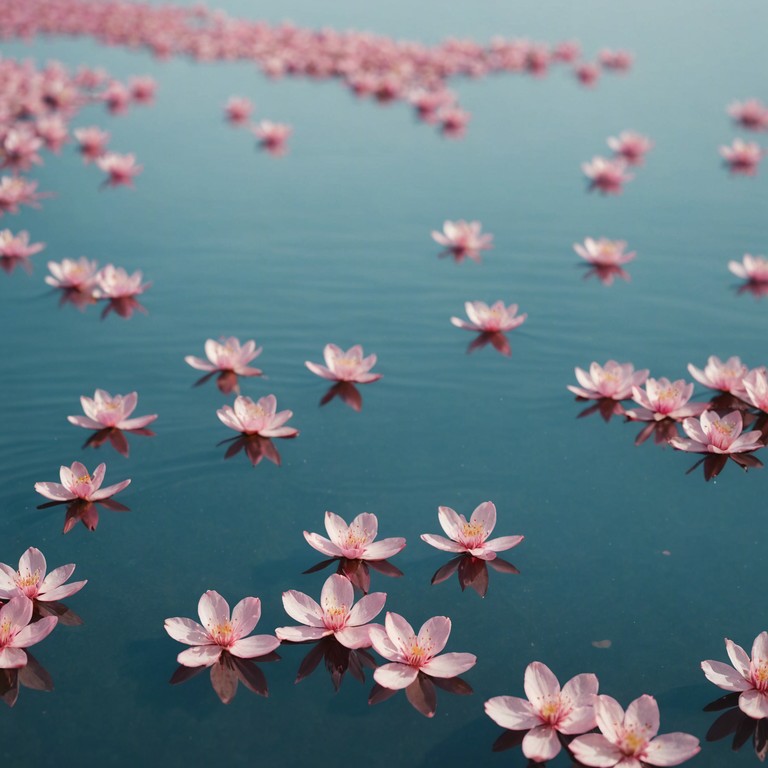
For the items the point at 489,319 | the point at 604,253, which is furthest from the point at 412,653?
the point at 604,253

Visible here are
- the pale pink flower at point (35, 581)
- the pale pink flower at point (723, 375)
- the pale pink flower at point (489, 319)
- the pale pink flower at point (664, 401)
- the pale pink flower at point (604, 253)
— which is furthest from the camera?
the pale pink flower at point (604, 253)

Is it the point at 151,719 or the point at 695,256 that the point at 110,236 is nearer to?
the point at 695,256

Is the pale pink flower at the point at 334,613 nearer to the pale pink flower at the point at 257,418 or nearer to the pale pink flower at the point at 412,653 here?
the pale pink flower at the point at 412,653

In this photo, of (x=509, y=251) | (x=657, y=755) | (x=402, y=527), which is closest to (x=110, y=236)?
(x=509, y=251)

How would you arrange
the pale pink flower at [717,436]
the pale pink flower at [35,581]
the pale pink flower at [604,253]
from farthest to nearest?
1. the pale pink flower at [604,253]
2. the pale pink flower at [717,436]
3. the pale pink flower at [35,581]

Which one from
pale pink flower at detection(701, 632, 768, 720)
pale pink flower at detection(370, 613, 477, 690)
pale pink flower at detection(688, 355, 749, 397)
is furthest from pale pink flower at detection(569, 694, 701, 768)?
pale pink flower at detection(688, 355, 749, 397)

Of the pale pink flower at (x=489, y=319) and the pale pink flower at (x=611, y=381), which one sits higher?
the pale pink flower at (x=611, y=381)

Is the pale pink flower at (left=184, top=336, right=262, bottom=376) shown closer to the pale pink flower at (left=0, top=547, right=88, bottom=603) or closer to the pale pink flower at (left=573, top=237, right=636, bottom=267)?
the pale pink flower at (left=0, top=547, right=88, bottom=603)

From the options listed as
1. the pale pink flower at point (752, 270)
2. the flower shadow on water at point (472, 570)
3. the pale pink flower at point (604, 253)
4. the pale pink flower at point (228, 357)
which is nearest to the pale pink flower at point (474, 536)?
the flower shadow on water at point (472, 570)
